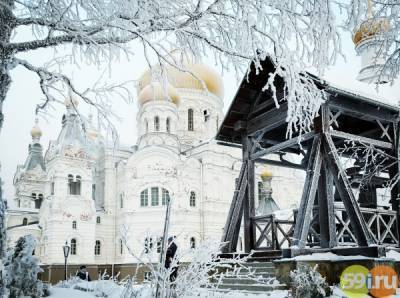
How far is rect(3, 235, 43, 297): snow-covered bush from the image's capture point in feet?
15.8

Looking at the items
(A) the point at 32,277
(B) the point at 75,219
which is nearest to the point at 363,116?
(A) the point at 32,277

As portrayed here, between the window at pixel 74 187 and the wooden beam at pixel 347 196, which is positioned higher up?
the window at pixel 74 187

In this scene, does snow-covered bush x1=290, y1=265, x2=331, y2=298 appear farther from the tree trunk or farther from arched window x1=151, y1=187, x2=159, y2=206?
arched window x1=151, y1=187, x2=159, y2=206

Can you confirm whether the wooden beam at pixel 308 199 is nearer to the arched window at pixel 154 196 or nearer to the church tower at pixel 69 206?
the arched window at pixel 154 196

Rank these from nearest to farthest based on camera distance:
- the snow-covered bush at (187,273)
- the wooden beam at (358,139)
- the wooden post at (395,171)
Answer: the snow-covered bush at (187,273) < the wooden beam at (358,139) < the wooden post at (395,171)

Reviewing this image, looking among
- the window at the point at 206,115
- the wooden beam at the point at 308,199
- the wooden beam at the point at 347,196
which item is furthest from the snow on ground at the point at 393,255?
the window at the point at 206,115

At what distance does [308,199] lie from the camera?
780 cm

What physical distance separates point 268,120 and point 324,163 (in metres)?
1.85

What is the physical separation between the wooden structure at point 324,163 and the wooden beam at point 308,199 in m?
0.02

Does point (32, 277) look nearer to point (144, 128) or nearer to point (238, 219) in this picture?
point (238, 219)

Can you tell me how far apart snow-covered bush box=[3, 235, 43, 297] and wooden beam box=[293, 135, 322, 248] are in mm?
4330

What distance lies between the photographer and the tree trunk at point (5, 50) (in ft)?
15.2

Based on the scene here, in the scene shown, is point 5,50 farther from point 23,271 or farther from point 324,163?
point 324,163

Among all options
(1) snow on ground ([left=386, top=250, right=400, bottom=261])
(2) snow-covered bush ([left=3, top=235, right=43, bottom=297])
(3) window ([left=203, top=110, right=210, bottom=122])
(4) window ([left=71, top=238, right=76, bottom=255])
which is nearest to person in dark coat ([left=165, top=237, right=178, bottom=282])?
(2) snow-covered bush ([left=3, top=235, right=43, bottom=297])
